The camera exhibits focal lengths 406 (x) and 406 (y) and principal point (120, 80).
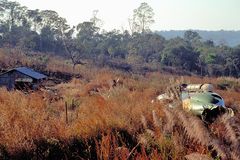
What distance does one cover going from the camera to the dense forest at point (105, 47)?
58.4m

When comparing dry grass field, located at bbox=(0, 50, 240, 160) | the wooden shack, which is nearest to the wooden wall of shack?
the wooden shack

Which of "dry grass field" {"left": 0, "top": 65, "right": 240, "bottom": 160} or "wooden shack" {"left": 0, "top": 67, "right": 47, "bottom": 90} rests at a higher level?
"dry grass field" {"left": 0, "top": 65, "right": 240, "bottom": 160}

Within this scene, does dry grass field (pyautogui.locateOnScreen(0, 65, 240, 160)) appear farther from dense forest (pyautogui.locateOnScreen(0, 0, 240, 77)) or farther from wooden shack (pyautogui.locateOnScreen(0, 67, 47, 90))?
dense forest (pyautogui.locateOnScreen(0, 0, 240, 77))

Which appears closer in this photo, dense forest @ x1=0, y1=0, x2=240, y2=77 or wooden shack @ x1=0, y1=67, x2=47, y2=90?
wooden shack @ x1=0, y1=67, x2=47, y2=90

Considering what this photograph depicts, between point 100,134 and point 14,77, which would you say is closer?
point 100,134

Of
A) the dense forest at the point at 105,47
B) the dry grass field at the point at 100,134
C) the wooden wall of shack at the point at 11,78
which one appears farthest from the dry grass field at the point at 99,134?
the dense forest at the point at 105,47

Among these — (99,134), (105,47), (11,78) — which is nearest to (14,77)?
(11,78)

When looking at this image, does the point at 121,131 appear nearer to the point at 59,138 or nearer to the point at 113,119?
the point at 113,119

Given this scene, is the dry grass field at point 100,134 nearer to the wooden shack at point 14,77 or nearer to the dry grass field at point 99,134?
the dry grass field at point 99,134

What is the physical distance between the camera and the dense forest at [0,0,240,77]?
192ft

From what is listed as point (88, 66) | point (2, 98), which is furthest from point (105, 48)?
point (2, 98)

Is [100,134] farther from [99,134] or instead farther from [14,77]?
[14,77]

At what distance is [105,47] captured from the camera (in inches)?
2714

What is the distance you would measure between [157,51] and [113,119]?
208ft
